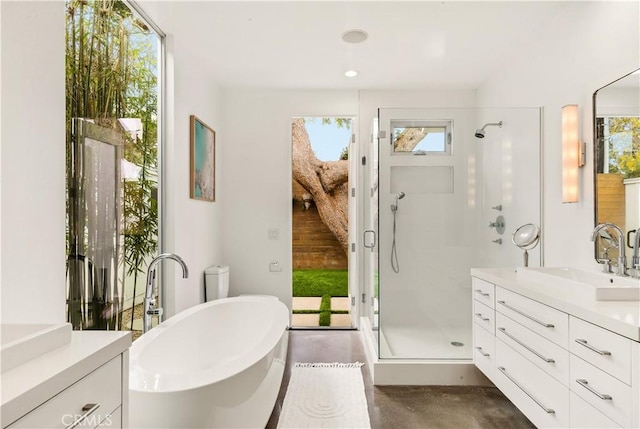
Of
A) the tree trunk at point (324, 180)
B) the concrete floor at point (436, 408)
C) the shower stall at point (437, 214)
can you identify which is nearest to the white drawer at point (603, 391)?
the concrete floor at point (436, 408)

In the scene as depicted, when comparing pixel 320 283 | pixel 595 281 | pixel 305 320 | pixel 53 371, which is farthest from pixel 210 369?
pixel 320 283

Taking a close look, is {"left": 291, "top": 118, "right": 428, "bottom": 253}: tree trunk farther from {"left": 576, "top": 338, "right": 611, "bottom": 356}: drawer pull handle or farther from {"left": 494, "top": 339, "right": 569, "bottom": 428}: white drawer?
{"left": 576, "top": 338, "right": 611, "bottom": 356}: drawer pull handle

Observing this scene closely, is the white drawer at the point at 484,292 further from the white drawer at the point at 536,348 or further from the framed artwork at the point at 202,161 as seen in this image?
the framed artwork at the point at 202,161

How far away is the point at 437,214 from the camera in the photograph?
126 inches

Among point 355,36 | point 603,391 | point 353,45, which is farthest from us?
point 353,45

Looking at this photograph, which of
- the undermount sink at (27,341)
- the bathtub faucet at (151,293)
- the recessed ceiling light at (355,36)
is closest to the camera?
the undermount sink at (27,341)

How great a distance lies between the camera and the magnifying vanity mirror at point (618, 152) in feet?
5.87

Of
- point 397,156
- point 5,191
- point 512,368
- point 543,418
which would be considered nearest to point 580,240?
point 512,368

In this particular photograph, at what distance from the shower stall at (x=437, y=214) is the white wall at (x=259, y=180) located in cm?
102

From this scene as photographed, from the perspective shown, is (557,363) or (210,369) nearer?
(557,363)

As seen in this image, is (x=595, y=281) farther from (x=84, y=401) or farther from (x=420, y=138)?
(x=84, y=401)

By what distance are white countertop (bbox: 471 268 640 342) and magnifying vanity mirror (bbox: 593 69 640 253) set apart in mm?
552

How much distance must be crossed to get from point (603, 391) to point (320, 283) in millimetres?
4700

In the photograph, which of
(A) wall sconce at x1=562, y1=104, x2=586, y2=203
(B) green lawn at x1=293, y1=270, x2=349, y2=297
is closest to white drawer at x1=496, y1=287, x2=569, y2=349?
(A) wall sconce at x1=562, y1=104, x2=586, y2=203
